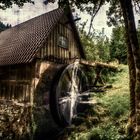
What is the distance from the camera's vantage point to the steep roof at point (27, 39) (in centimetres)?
1377

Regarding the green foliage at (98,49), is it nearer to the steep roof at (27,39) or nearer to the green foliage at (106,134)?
the steep roof at (27,39)

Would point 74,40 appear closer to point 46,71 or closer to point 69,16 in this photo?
point 69,16

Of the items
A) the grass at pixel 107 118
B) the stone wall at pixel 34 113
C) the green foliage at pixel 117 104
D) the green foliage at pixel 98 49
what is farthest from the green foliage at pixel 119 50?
the green foliage at pixel 117 104

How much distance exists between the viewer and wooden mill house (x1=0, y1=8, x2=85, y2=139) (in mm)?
10867

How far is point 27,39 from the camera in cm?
1555

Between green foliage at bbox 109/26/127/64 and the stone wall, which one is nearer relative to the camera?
the stone wall

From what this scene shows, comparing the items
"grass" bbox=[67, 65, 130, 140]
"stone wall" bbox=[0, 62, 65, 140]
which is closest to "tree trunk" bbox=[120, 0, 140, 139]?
"grass" bbox=[67, 65, 130, 140]

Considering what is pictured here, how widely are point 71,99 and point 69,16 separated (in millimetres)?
6110

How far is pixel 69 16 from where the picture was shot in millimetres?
17359

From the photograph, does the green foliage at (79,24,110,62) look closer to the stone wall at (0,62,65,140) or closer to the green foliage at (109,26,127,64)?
the green foliage at (109,26,127,64)

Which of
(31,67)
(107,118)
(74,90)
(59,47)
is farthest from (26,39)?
(107,118)

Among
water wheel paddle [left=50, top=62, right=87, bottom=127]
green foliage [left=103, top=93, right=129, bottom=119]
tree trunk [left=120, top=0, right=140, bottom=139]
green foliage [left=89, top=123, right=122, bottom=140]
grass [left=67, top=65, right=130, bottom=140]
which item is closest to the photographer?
tree trunk [left=120, top=0, right=140, bottom=139]

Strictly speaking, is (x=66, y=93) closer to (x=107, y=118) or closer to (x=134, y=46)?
(x=107, y=118)

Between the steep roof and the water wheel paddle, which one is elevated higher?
the steep roof
